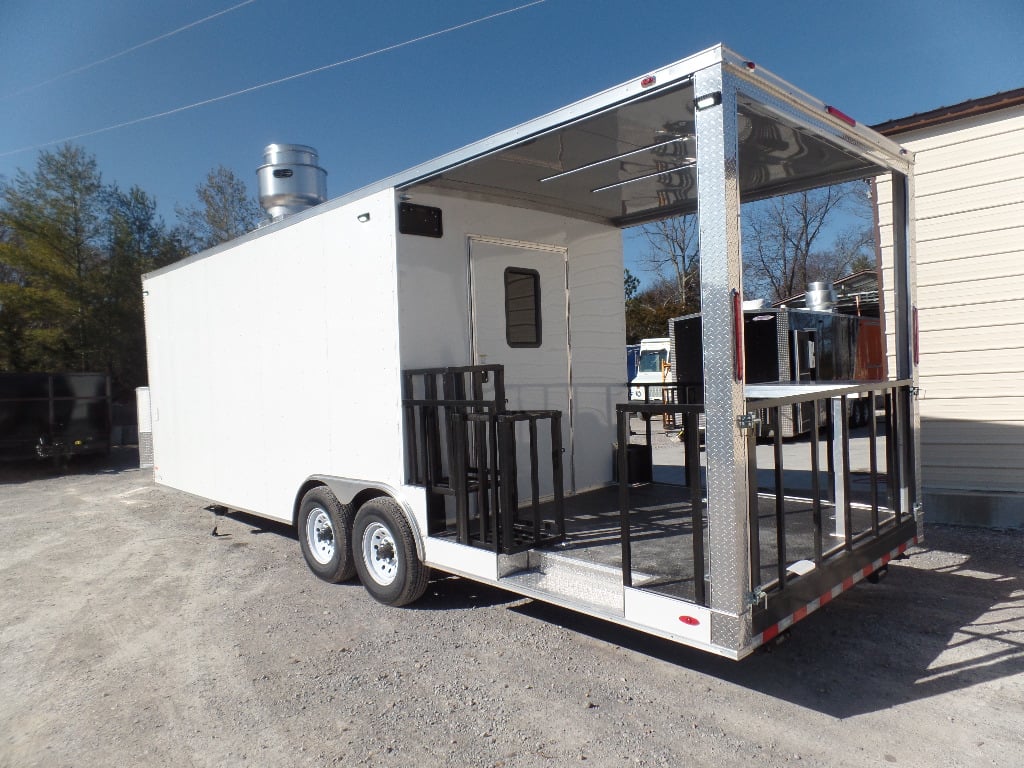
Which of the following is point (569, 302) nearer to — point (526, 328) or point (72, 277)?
point (526, 328)

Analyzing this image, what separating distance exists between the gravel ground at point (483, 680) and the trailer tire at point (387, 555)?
0.15 m

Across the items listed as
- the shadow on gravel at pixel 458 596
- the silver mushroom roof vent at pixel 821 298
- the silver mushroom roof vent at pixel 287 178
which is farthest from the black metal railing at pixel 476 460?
the silver mushroom roof vent at pixel 821 298

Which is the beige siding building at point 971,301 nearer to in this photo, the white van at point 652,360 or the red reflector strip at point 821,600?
the red reflector strip at point 821,600

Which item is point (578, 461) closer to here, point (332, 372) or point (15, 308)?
point (332, 372)

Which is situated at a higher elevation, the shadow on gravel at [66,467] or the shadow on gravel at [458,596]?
the shadow on gravel at [66,467]

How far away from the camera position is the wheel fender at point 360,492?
4.37 m

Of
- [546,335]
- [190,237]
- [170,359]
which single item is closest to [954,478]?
[546,335]

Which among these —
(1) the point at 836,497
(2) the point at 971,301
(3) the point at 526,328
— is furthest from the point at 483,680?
(2) the point at 971,301

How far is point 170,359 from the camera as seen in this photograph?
23.7 ft

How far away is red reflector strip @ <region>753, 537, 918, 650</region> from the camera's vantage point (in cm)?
298

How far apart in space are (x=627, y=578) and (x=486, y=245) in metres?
2.69

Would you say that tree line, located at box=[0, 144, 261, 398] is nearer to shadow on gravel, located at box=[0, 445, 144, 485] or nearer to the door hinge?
shadow on gravel, located at box=[0, 445, 144, 485]

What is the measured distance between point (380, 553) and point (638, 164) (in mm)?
2998

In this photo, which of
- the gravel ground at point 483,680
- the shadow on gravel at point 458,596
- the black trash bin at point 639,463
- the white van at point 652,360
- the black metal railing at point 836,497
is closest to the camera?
the gravel ground at point 483,680
